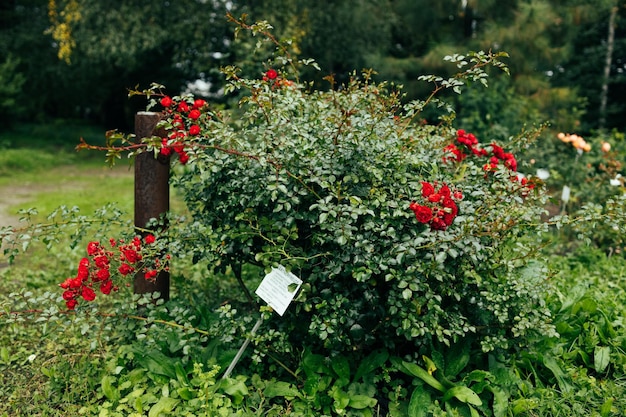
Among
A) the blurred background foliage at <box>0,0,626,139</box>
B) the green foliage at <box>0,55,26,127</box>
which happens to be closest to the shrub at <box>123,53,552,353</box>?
the blurred background foliage at <box>0,0,626,139</box>

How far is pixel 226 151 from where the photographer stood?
7.49 feet

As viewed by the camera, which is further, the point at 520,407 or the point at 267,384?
the point at 267,384

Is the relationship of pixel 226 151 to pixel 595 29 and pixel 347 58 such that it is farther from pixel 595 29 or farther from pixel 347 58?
pixel 595 29

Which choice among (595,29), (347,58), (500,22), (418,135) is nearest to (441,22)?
(500,22)

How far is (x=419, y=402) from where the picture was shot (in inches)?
90.3

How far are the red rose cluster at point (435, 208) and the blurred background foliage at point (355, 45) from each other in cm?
406

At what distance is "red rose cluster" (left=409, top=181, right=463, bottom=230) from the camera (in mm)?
2062

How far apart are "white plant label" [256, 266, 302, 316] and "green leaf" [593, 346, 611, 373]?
156 centimetres

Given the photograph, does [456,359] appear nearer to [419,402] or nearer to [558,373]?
[419,402]

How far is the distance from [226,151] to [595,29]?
47.8 feet

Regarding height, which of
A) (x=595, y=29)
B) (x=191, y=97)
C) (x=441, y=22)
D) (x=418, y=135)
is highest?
(x=191, y=97)

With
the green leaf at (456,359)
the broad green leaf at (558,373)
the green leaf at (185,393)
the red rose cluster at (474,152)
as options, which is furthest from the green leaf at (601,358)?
the green leaf at (185,393)

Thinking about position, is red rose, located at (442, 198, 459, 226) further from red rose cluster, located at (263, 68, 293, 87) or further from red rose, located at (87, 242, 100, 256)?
red rose, located at (87, 242, 100, 256)

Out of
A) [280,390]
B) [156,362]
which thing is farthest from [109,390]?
[280,390]
